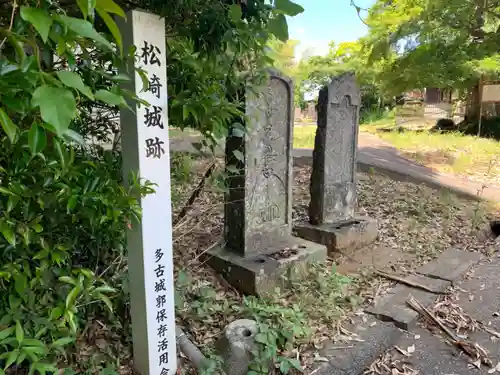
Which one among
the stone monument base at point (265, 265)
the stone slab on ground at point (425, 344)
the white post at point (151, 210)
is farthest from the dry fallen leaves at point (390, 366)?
the white post at point (151, 210)

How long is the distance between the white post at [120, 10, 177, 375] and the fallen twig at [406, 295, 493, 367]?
1.83m

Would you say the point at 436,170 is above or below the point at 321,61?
below

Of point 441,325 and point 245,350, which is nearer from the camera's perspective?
point 245,350

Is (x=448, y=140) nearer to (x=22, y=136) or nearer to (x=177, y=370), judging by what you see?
(x=177, y=370)

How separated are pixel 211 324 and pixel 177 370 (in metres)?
0.49

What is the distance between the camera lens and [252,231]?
3.27 metres

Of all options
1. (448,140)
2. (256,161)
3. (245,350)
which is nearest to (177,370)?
(245,350)

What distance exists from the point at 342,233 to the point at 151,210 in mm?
2520

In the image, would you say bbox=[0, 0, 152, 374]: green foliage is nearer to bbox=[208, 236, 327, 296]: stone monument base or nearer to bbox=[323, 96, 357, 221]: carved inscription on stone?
bbox=[208, 236, 327, 296]: stone monument base

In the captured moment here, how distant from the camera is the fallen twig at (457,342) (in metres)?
2.49

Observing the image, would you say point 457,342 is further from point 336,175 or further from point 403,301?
point 336,175

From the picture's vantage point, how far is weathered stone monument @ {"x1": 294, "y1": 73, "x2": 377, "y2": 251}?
13.0 feet

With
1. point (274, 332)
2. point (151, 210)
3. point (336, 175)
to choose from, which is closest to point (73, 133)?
point (151, 210)

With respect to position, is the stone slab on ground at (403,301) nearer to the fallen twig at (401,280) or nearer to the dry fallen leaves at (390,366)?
the fallen twig at (401,280)
